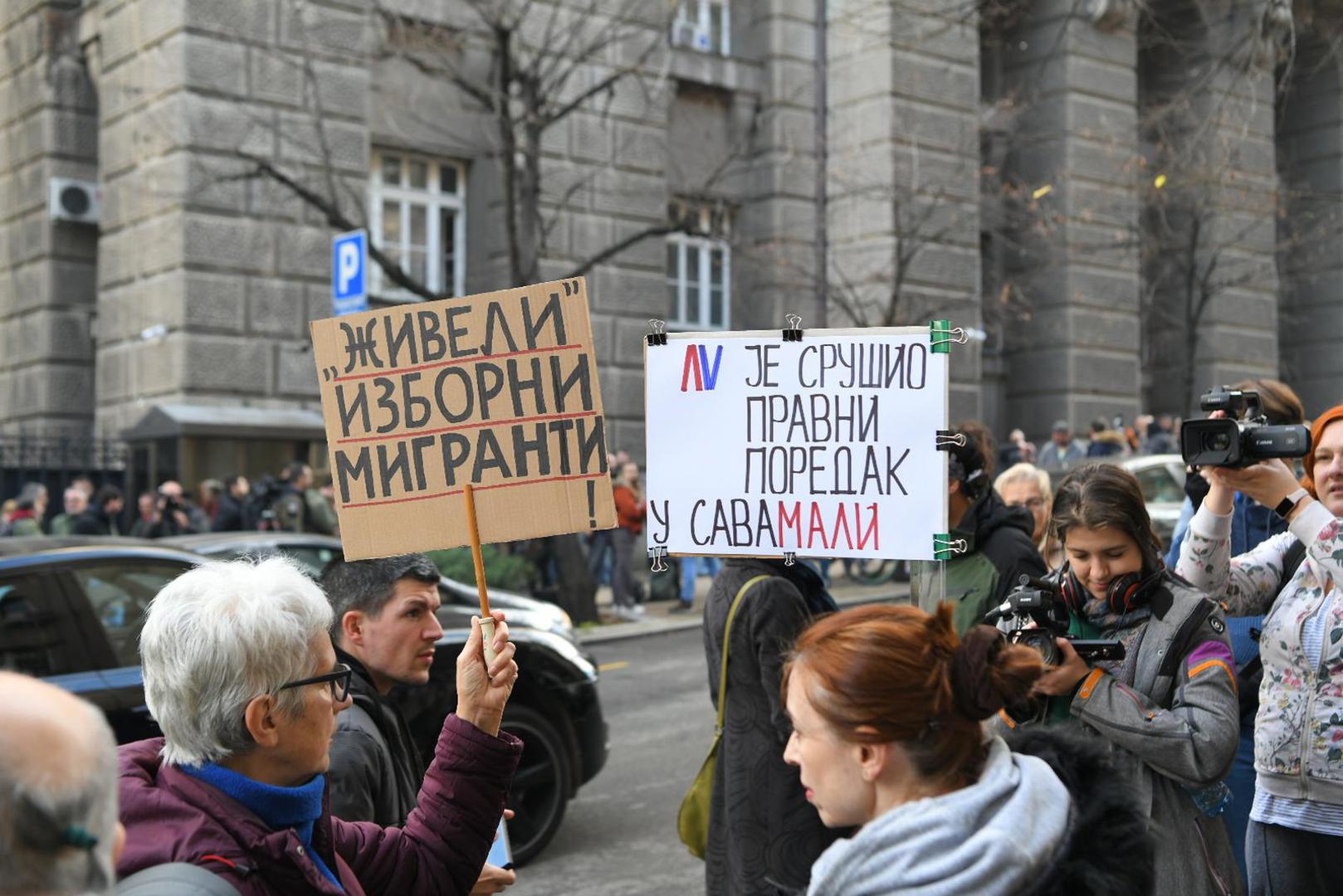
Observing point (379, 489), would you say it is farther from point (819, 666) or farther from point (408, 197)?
point (408, 197)

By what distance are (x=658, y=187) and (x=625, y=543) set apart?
19.5 ft

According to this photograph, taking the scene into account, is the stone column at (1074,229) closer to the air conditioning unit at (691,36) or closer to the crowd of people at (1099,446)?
the crowd of people at (1099,446)

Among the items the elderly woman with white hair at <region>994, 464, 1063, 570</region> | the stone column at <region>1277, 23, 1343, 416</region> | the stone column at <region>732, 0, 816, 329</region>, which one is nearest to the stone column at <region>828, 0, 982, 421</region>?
the stone column at <region>732, 0, 816, 329</region>

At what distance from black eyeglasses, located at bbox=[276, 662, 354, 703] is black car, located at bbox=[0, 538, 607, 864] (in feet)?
8.81

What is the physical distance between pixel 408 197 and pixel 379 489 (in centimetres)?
1566

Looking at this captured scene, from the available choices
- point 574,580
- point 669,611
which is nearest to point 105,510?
point 574,580

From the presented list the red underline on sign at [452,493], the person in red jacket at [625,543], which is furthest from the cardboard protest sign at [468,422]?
the person in red jacket at [625,543]

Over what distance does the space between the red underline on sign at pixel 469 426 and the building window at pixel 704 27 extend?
17.5 metres

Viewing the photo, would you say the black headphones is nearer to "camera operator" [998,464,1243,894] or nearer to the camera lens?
"camera operator" [998,464,1243,894]

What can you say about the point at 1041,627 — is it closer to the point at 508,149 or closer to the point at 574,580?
the point at 574,580

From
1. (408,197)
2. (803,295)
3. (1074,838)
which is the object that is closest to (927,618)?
(1074,838)

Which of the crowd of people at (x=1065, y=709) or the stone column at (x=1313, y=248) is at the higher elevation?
the stone column at (x=1313, y=248)

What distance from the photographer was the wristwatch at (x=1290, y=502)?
10.6ft

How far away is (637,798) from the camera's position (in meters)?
7.76
